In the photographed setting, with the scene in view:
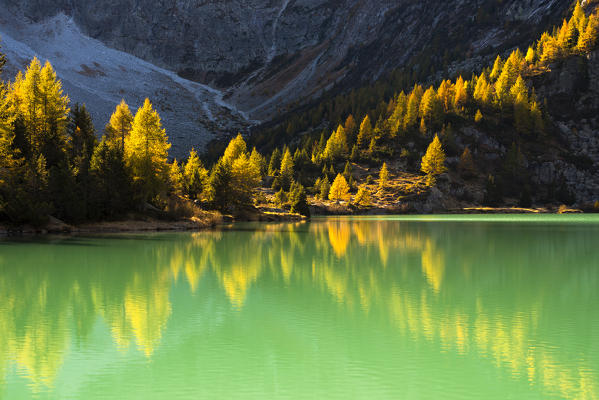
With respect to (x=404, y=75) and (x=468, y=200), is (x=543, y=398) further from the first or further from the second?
(x=404, y=75)

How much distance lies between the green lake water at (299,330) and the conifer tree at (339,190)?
89.3m

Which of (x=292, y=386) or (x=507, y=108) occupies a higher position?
(x=507, y=108)

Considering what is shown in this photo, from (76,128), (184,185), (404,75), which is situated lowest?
(184,185)

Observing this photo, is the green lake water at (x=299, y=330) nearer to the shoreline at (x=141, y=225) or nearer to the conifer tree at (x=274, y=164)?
the shoreline at (x=141, y=225)

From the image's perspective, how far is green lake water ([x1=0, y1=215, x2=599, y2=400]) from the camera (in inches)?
316

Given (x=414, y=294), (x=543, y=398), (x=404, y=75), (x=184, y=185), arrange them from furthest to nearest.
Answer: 1. (x=404, y=75)
2. (x=184, y=185)
3. (x=414, y=294)
4. (x=543, y=398)

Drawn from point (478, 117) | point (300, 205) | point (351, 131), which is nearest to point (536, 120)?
point (478, 117)

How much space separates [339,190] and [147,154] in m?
67.0

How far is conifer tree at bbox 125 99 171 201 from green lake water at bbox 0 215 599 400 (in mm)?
27202

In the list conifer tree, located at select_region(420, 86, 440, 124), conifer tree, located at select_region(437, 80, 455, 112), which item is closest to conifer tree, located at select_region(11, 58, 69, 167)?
conifer tree, located at select_region(420, 86, 440, 124)

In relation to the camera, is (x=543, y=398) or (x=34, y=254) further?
(x=34, y=254)

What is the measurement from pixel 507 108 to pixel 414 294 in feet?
436

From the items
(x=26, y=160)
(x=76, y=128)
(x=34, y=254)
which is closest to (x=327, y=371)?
(x=34, y=254)

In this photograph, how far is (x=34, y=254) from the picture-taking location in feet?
87.5
